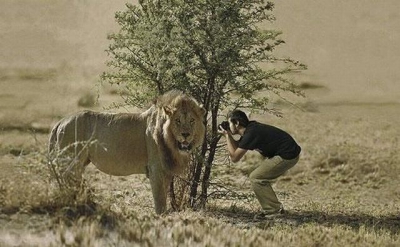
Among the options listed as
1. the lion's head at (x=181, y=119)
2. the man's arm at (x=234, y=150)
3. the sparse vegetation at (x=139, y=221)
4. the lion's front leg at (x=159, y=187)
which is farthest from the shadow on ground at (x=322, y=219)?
the lion's head at (x=181, y=119)

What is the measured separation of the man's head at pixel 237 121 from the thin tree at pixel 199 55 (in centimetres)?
186

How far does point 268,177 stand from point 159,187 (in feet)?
6.34

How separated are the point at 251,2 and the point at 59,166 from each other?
8.23 meters

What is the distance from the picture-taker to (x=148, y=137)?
37.7ft

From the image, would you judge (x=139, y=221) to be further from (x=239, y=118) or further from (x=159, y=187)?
(x=239, y=118)

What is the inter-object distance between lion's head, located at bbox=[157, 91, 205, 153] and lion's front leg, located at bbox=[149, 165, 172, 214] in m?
0.58

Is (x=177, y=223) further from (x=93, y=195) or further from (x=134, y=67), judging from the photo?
(x=134, y=67)

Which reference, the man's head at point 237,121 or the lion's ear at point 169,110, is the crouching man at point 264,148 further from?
the lion's ear at point 169,110

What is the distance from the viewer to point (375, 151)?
2762cm

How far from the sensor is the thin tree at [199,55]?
1369 cm

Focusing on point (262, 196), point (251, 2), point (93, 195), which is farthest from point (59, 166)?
point (251, 2)

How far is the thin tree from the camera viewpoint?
13688 millimetres

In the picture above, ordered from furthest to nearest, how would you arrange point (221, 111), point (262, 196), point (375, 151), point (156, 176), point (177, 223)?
point (375, 151) < point (221, 111) < point (262, 196) < point (156, 176) < point (177, 223)

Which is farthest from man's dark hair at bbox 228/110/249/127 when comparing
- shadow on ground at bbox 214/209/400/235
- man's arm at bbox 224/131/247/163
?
shadow on ground at bbox 214/209/400/235
